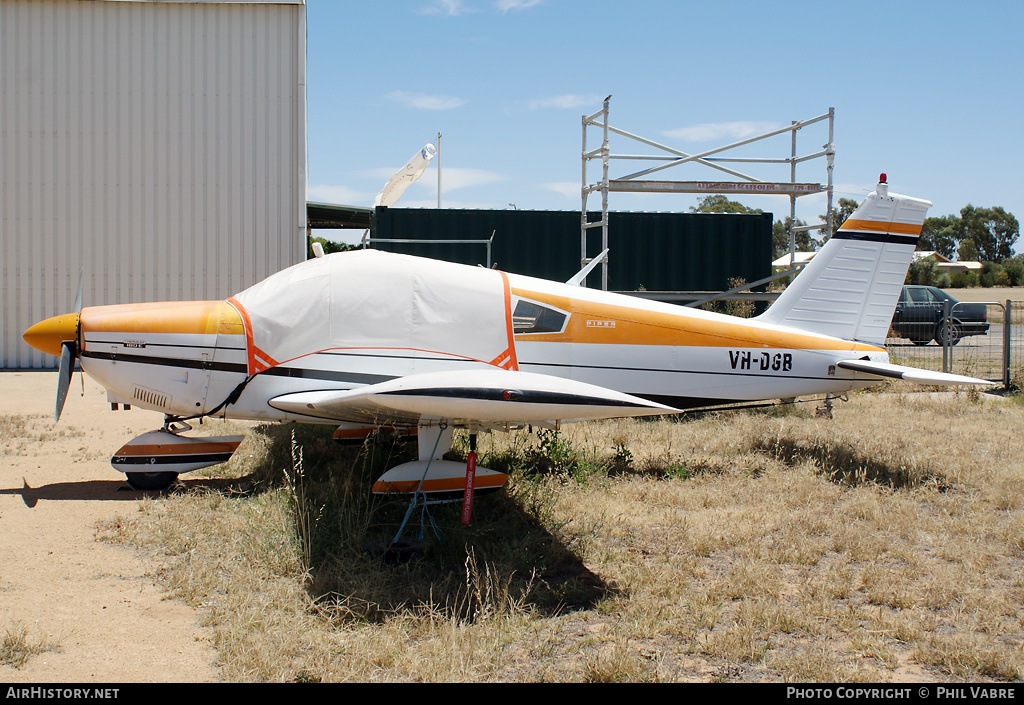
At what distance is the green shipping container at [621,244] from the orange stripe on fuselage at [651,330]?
28.9 ft

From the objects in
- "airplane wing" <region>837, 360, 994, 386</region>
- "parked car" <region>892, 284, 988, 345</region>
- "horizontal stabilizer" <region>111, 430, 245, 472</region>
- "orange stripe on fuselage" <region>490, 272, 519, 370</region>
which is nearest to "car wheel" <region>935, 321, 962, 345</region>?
"parked car" <region>892, 284, 988, 345</region>

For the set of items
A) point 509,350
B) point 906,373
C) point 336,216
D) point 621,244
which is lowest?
point 906,373

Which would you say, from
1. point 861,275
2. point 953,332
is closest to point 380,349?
point 861,275

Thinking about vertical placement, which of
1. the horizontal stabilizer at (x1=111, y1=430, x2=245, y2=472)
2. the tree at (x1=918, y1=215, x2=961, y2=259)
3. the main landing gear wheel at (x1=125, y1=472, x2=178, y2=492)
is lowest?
the main landing gear wheel at (x1=125, y1=472, x2=178, y2=492)

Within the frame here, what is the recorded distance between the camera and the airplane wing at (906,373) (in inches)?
247

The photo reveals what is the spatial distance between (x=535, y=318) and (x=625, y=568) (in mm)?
2333

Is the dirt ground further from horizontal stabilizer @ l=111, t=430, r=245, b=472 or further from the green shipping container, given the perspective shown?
the green shipping container

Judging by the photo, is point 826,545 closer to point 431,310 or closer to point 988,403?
point 431,310

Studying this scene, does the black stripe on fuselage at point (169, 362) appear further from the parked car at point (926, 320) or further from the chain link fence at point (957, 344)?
the parked car at point (926, 320)

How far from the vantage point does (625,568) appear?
462cm

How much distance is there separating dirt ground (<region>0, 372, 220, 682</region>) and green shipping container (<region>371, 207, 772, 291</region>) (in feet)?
30.5

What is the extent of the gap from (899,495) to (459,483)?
385 cm

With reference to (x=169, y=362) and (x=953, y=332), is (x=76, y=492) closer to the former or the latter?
(x=169, y=362)

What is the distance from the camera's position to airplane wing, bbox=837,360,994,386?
20.6ft
